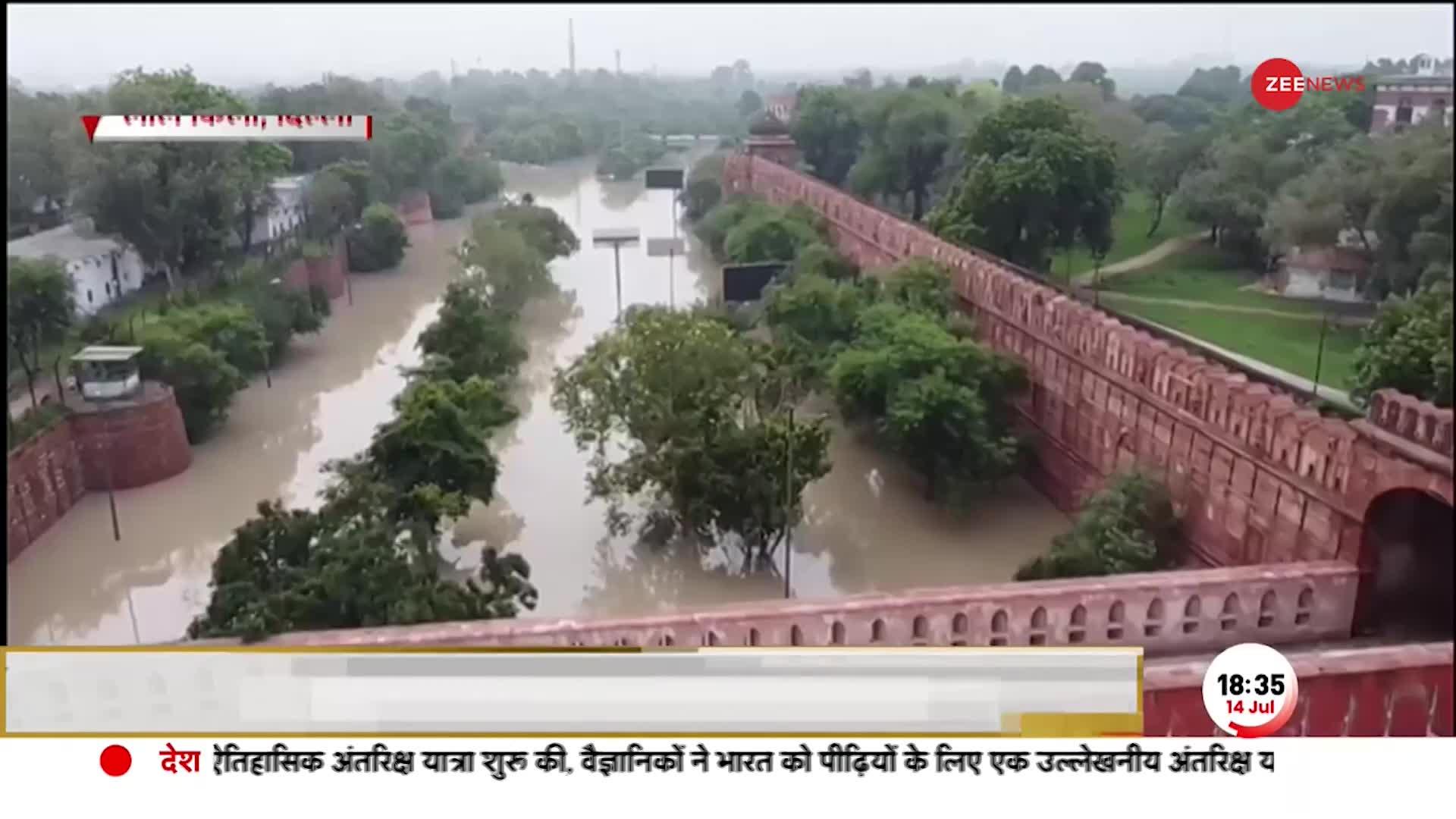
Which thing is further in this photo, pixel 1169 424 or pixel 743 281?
pixel 743 281

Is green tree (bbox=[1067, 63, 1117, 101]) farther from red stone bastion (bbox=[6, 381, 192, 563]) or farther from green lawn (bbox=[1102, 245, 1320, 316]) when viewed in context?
red stone bastion (bbox=[6, 381, 192, 563])

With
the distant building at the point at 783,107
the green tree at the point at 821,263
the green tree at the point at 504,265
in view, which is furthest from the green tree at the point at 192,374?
the green tree at the point at 821,263

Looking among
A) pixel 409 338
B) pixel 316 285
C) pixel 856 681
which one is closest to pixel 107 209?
pixel 316 285

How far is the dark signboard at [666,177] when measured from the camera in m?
5.25

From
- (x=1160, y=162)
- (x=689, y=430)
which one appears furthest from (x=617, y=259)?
(x=1160, y=162)

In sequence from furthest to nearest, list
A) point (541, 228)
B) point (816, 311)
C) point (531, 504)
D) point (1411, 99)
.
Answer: point (816, 311) < point (541, 228) < point (531, 504) < point (1411, 99)

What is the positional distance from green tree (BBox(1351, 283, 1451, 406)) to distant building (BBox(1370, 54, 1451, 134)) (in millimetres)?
596

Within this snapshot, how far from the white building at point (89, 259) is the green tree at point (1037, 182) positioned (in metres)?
3.63

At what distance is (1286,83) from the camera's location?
287 centimetres

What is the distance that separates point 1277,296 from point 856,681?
2.58 m

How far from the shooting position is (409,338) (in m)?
Result: 5.25

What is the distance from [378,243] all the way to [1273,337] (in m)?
3.84

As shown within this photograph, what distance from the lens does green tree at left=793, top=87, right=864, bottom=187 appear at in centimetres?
448

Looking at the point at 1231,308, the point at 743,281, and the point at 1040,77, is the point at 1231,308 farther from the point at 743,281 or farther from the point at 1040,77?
the point at 743,281
